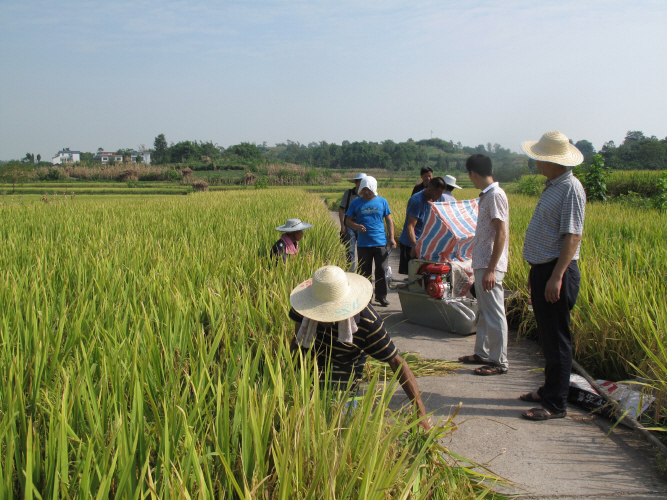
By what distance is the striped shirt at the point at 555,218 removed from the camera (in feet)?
8.72

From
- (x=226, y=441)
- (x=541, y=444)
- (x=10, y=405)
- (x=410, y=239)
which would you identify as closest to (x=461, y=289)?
(x=410, y=239)

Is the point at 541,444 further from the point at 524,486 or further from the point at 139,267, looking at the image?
the point at 139,267

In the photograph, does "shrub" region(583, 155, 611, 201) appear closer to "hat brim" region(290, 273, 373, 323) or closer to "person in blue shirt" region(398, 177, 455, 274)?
"person in blue shirt" region(398, 177, 455, 274)

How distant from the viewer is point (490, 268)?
131 inches

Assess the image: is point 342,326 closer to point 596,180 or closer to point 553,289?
point 553,289

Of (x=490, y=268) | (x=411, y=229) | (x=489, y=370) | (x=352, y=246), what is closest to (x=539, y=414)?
(x=489, y=370)

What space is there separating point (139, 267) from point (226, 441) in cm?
291

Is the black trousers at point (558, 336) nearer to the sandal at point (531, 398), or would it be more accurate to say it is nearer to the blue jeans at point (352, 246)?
the sandal at point (531, 398)

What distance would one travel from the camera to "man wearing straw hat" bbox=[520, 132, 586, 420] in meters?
2.66

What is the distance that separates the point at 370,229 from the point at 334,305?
10.9 ft

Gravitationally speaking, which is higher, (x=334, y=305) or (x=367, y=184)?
(x=367, y=184)

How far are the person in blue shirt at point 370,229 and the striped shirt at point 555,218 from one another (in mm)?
2423

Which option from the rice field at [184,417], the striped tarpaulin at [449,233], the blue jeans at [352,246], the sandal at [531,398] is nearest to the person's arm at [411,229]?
the striped tarpaulin at [449,233]

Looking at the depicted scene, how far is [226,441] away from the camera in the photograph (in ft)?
4.48
